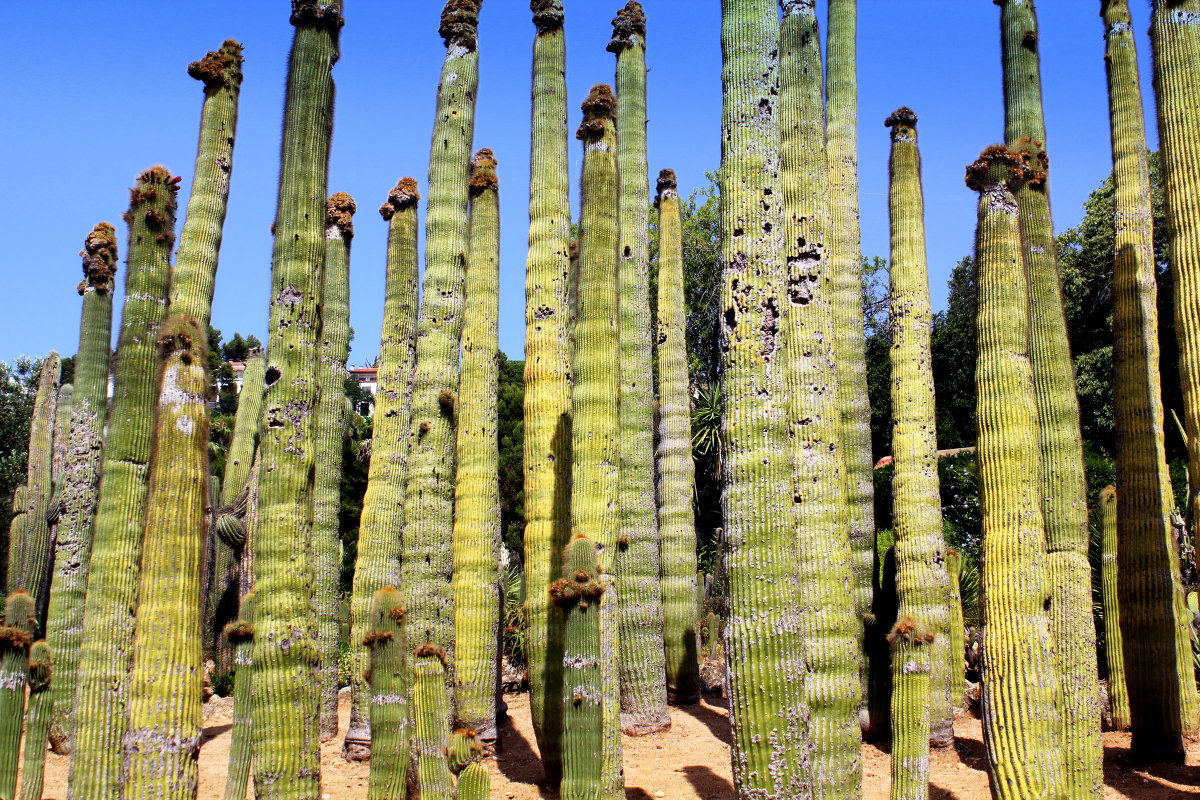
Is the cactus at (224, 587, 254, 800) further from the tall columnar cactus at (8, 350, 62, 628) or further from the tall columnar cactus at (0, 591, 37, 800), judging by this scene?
the tall columnar cactus at (8, 350, 62, 628)

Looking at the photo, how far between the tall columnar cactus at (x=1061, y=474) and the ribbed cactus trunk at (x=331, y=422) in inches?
263

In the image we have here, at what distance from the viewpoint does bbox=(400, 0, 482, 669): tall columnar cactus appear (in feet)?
26.3

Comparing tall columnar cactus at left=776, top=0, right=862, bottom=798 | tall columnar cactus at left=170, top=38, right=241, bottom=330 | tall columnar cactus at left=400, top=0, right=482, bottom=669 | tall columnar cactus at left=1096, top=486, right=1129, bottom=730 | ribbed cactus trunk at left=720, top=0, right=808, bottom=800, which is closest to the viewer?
ribbed cactus trunk at left=720, top=0, right=808, bottom=800

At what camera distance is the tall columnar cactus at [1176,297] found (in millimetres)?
6426

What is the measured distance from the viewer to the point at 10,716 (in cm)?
660

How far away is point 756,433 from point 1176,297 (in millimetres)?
3689

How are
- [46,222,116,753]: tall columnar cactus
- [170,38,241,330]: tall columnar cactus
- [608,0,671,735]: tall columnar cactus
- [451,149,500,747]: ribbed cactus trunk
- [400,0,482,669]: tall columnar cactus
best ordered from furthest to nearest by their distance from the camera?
[608,0,671,735]: tall columnar cactus < [451,149,500,747]: ribbed cactus trunk < [46,222,116,753]: tall columnar cactus < [400,0,482,669]: tall columnar cactus < [170,38,241,330]: tall columnar cactus

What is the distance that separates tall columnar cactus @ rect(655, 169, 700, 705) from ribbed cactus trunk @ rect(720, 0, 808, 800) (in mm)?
5983

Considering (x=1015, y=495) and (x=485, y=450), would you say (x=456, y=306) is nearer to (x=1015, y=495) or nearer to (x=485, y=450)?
(x=485, y=450)

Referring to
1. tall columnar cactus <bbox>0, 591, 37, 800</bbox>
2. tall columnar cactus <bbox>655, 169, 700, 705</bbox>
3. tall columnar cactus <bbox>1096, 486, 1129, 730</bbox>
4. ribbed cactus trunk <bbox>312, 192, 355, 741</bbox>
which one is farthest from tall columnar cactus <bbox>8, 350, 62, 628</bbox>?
tall columnar cactus <bbox>1096, 486, 1129, 730</bbox>

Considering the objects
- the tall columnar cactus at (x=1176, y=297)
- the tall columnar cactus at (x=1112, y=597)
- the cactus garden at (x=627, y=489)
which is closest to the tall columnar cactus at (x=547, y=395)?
the cactus garden at (x=627, y=489)

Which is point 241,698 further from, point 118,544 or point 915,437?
point 915,437

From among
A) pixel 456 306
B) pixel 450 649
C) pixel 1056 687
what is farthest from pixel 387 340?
pixel 1056 687

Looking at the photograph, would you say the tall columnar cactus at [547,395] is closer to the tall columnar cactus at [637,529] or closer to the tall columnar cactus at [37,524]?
the tall columnar cactus at [637,529]
